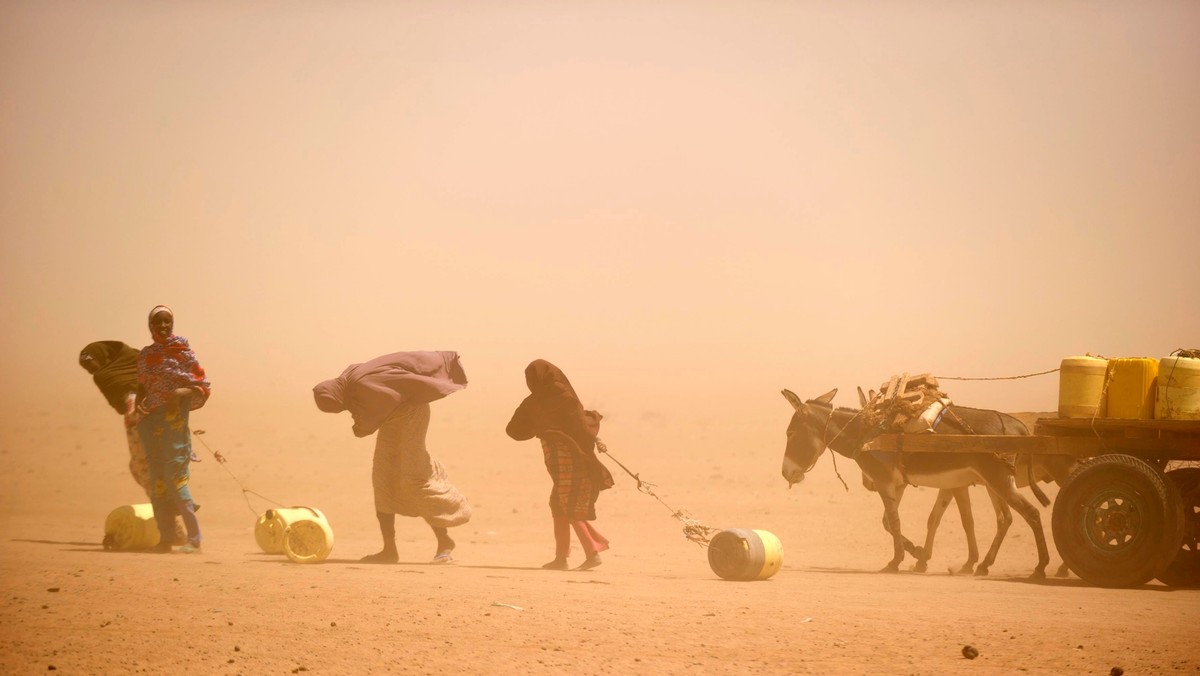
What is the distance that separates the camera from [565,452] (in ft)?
38.6

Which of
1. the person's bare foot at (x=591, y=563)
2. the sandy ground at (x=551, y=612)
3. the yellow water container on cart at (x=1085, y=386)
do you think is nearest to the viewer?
the sandy ground at (x=551, y=612)

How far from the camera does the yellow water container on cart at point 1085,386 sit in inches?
422

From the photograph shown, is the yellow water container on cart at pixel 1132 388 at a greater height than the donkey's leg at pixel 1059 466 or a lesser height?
greater

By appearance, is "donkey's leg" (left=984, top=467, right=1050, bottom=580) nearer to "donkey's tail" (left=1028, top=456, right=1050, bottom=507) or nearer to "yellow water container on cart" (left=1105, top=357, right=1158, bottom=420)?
"donkey's tail" (left=1028, top=456, right=1050, bottom=507)

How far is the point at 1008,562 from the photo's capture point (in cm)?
1424

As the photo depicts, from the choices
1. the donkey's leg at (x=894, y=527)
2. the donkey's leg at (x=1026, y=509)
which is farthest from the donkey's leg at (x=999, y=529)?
the donkey's leg at (x=894, y=527)

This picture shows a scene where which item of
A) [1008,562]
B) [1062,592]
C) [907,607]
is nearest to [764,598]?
[907,607]

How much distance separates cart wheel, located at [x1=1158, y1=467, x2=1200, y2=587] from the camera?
416 inches

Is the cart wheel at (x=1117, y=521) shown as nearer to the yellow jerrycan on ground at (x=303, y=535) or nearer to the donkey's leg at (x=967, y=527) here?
the donkey's leg at (x=967, y=527)

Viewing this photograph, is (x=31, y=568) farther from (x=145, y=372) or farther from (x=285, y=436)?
(x=285, y=436)

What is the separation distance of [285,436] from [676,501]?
1220 cm

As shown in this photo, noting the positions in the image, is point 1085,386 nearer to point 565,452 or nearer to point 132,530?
point 565,452

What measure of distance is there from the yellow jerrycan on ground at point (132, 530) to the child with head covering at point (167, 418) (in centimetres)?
25

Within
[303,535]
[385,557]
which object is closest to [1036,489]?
[385,557]
